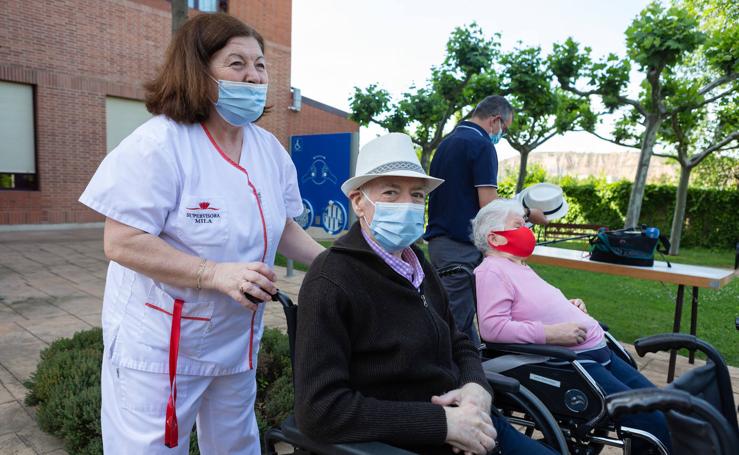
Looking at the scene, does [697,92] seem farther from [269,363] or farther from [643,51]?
[269,363]

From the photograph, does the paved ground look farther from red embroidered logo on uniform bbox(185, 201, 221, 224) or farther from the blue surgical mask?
the blue surgical mask

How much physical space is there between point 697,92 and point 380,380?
1333 cm

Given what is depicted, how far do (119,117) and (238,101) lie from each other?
14.0 meters

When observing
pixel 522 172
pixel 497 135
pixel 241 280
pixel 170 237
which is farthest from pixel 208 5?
pixel 241 280

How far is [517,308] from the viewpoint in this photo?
8.05ft

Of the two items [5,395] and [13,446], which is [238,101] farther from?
[5,395]

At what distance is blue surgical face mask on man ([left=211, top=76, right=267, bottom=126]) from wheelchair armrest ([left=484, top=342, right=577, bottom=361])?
1555 millimetres

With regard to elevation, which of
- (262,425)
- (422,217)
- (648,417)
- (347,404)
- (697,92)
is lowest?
(262,425)

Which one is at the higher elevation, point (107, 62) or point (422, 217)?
point (107, 62)

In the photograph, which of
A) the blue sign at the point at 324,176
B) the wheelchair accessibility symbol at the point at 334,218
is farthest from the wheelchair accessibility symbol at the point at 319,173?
the wheelchair accessibility symbol at the point at 334,218

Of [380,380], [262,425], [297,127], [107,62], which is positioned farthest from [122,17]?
[380,380]

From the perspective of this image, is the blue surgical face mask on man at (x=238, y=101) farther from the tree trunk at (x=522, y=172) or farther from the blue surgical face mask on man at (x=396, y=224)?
the tree trunk at (x=522, y=172)

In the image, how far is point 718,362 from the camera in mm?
1385

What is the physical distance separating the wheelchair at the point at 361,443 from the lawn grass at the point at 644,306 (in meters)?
3.66
